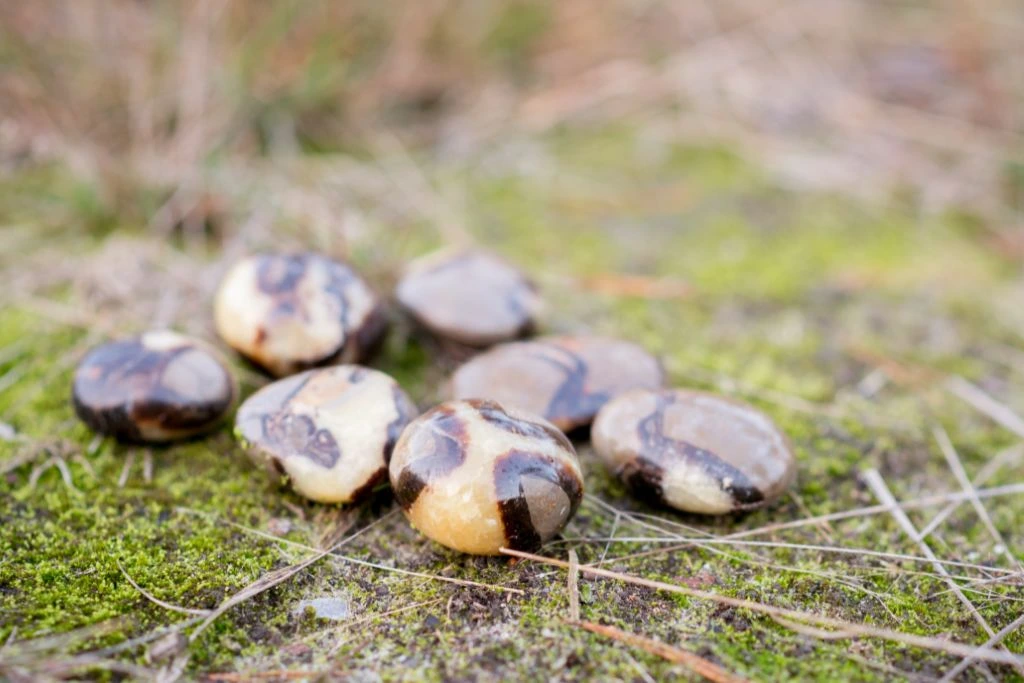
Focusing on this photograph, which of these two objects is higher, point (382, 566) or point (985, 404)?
point (382, 566)

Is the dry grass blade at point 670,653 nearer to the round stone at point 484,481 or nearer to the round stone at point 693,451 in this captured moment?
the round stone at point 484,481

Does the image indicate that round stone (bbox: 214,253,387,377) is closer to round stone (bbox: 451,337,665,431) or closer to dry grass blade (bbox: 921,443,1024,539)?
round stone (bbox: 451,337,665,431)

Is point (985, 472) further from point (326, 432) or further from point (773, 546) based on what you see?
point (326, 432)

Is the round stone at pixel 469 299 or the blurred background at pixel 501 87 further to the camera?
the blurred background at pixel 501 87

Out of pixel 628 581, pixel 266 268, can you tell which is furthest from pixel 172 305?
pixel 628 581

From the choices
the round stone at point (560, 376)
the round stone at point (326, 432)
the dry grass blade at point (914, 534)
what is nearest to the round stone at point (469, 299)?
the round stone at point (560, 376)

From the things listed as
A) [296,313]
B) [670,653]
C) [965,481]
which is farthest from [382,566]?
[965,481]
